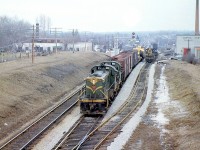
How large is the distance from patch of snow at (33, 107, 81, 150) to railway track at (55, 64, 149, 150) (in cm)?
53

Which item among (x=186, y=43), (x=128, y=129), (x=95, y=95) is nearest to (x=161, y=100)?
(x=95, y=95)

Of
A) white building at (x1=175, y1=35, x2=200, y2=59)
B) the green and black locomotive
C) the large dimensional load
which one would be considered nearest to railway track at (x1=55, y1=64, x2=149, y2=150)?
the green and black locomotive

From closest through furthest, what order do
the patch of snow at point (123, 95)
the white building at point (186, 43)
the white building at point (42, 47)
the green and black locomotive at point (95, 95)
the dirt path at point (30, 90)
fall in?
the dirt path at point (30, 90)
the green and black locomotive at point (95, 95)
the patch of snow at point (123, 95)
the white building at point (186, 43)
the white building at point (42, 47)

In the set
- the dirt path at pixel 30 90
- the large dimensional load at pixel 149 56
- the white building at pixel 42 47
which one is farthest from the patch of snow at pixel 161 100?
the white building at pixel 42 47

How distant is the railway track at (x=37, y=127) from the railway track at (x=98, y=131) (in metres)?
1.87

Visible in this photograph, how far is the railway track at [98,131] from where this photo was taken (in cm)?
1867

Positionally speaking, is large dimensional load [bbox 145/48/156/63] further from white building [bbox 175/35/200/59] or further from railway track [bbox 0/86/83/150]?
railway track [bbox 0/86/83/150]

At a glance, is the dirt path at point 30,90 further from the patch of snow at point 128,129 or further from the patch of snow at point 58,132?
the patch of snow at point 128,129

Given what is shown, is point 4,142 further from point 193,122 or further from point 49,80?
point 49,80

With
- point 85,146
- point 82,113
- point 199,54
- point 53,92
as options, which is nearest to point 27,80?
point 53,92

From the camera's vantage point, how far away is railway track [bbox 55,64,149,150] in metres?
18.7

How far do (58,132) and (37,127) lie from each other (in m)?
1.98

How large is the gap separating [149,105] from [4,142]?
14.3 meters

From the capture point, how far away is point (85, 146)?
18.5 meters
